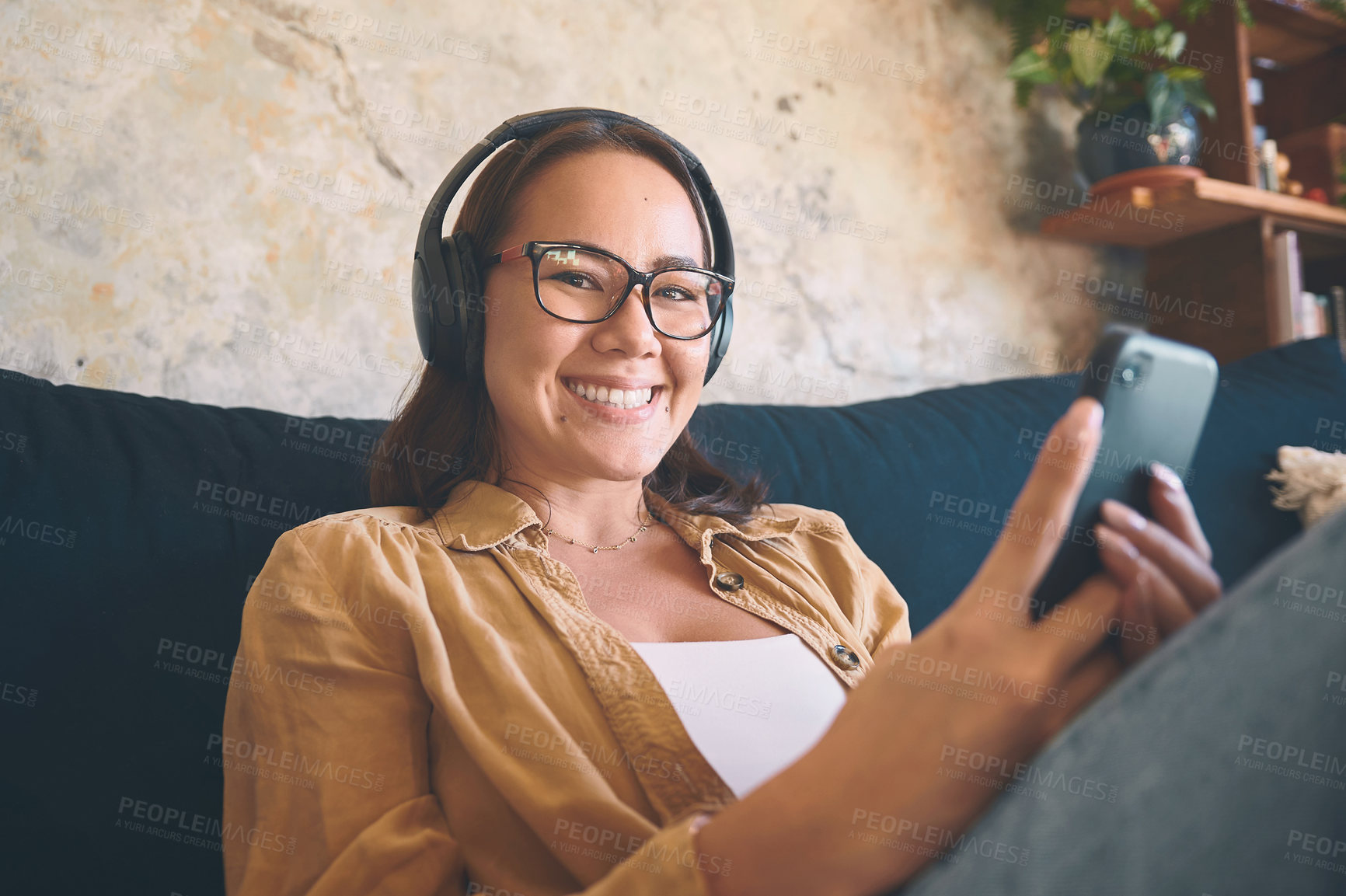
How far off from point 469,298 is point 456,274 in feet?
0.10

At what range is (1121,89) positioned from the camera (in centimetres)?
214

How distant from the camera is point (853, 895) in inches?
19.3

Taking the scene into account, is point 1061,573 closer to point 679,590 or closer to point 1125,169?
point 679,590

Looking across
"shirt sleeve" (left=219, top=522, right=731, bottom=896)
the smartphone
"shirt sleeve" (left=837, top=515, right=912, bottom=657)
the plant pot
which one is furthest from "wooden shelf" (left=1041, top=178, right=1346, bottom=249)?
"shirt sleeve" (left=219, top=522, right=731, bottom=896)

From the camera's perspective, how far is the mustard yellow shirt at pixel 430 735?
71 centimetres

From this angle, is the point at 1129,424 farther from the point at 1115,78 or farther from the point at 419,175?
the point at 1115,78

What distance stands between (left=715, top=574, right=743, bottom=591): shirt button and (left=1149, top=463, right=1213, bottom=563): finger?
0.51 metres

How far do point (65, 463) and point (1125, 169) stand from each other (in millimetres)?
2098

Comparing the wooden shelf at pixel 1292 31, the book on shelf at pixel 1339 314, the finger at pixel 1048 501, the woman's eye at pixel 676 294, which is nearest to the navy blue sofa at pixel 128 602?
the woman's eye at pixel 676 294

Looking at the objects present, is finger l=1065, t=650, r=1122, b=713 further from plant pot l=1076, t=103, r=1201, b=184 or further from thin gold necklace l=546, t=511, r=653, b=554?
plant pot l=1076, t=103, r=1201, b=184

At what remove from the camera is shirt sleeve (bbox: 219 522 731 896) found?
71 centimetres

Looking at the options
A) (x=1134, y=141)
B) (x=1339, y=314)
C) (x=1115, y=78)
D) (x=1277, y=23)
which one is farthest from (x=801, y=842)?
(x=1277, y=23)

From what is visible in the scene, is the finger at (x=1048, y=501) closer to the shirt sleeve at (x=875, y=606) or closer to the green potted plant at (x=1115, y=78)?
the shirt sleeve at (x=875, y=606)

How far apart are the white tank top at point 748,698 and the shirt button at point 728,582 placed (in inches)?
3.6
